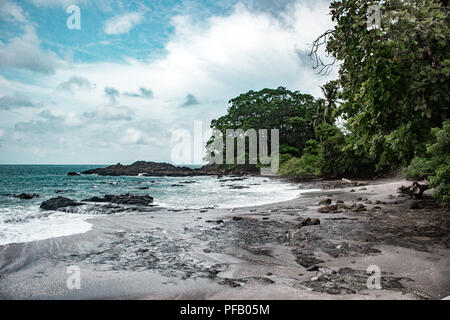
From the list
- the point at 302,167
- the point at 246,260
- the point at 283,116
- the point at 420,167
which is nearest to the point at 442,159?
the point at 420,167

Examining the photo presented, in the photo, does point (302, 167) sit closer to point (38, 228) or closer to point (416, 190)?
point (416, 190)

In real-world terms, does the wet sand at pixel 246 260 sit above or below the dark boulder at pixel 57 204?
above

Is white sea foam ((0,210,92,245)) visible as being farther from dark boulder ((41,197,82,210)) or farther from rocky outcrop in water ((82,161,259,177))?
rocky outcrop in water ((82,161,259,177))

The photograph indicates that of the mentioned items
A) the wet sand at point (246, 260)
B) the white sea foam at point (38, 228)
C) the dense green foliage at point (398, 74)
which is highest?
the dense green foliage at point (398, 74)

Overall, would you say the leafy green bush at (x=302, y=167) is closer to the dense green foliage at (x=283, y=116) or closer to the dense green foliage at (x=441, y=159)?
the dense green foliage at (x=283, y=116)

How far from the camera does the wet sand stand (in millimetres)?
3701

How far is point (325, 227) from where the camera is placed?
716cm

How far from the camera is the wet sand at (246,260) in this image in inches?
146

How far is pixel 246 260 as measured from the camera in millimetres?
5098

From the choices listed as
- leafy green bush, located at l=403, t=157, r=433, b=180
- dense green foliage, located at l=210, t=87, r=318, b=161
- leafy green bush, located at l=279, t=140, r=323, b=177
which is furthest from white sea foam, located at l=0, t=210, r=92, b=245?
dense green foliage, located at l=210, t=87, r=318, b=161

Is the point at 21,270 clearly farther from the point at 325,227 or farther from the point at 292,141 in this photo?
the point at 292,141

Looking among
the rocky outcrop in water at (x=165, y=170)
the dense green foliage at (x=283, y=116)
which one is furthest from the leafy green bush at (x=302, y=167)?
the rocky outcrop in water at (x=165, y=170)

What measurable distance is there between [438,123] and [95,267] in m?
7.71

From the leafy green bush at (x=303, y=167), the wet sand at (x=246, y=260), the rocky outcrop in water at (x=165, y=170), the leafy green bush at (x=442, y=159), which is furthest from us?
the rocky outcrop in water at (x=165, y=170)
